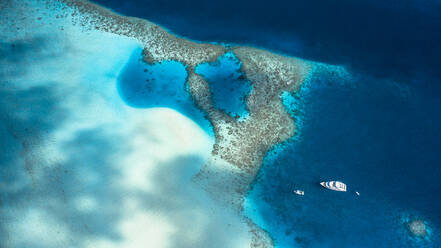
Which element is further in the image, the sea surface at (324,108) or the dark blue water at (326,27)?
the dark blue water at (326,27)

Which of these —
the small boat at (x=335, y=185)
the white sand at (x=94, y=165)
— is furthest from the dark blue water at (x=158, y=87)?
the small boat at (x=335, y=185)

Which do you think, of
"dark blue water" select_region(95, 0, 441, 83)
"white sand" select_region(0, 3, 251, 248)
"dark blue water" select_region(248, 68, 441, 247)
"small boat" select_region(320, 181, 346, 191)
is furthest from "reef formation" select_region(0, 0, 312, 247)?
"small boat" select_region(320, 181, 346, 191)

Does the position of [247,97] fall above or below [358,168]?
above

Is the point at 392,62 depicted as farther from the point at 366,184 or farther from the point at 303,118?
the point at 366,184

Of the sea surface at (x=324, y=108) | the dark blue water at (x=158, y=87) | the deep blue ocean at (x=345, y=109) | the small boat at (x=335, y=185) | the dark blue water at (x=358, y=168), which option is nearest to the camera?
the dark blue water at (x=358, y=168)

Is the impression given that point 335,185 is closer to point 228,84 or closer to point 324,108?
point 324,108

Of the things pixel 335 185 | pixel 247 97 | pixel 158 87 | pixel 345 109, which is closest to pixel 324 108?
pixel 345 109

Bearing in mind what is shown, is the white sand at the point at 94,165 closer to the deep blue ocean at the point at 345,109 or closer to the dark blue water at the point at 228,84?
the deep blue ocean at the point at 345,109

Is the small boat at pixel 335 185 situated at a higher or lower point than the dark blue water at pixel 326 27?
lower
